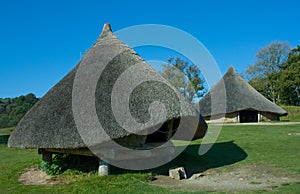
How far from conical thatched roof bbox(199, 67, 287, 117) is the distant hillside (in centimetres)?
2352

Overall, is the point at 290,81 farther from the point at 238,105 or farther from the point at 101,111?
the point at 101,111

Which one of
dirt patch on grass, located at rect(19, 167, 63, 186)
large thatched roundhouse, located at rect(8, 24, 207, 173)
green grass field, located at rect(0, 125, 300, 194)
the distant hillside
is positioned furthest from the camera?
the distant hillside

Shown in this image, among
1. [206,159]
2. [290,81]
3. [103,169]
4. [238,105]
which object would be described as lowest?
[206,159]

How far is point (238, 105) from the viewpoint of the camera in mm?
29203

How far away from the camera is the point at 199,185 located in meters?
8.00

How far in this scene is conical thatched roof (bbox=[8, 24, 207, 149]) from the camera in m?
8.06

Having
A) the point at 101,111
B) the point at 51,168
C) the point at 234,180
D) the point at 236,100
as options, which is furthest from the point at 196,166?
the point at 236,100

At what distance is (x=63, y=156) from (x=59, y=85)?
7.61 ft

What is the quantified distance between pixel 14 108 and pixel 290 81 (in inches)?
1548

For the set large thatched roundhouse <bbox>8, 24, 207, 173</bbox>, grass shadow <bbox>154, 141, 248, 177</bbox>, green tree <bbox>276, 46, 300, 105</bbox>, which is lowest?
grass shadow <bbox>154, 141, 248, 177</bbox>

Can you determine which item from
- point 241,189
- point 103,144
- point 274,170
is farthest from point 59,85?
point 274,170

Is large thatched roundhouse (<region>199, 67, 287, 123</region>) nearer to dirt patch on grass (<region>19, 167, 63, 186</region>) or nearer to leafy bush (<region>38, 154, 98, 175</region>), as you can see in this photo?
leafy bush (<region>38, 154, 98, 175</region>)

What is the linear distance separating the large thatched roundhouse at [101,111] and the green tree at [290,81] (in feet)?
130

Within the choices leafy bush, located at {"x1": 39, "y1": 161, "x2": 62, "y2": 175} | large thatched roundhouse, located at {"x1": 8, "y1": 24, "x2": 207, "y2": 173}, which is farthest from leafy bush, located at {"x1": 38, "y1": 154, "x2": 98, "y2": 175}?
large thatched roundhouse, located at {"x1": 8, "y1": 24, "x2": 207, "y2": 173}
